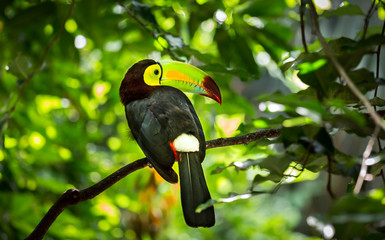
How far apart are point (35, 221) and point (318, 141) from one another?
5.30 feet

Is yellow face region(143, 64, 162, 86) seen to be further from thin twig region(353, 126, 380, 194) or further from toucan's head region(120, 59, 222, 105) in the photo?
thin twig region(353, 126, 380, 194)

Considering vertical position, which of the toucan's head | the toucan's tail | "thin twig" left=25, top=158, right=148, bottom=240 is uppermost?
the toucan's head

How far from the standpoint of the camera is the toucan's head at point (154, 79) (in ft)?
4.90

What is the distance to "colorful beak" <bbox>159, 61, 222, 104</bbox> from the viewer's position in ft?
4.72

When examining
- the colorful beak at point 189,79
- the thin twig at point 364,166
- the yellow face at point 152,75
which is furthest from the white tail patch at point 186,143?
the thin twig at point 364,166

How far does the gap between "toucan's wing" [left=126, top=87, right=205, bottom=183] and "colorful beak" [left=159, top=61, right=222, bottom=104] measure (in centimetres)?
6

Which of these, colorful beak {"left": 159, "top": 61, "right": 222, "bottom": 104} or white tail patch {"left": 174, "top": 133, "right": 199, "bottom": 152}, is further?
colorful beak {"left": 159, "top": 61, "right": 222, "bottom": 104}

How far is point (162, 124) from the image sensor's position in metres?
1.38

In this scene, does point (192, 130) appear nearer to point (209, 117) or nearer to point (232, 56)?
point (232, 56)

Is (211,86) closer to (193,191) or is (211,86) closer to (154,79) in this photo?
(154,79)

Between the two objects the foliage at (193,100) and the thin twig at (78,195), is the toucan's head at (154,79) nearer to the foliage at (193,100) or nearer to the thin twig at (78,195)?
the foliage at (193,100)

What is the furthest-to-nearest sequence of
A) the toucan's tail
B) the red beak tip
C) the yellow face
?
the yellow face → the red beak tip → the toucan's tail

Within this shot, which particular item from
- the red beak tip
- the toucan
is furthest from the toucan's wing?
the red beak tip

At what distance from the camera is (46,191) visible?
Result: 7.68 ft
